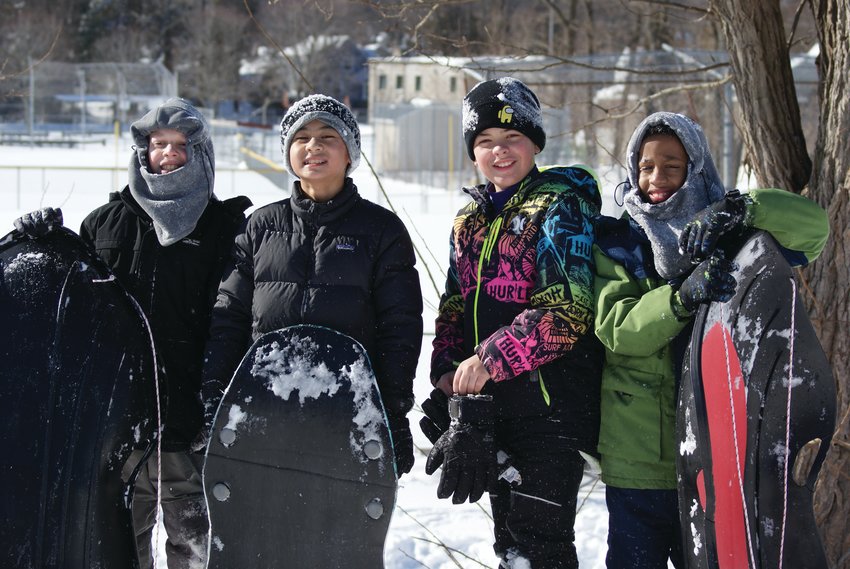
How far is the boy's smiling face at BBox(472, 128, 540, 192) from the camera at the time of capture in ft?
→ 8.95

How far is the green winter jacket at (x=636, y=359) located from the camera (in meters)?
2.44

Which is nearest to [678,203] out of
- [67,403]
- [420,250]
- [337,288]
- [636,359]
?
[636,359]

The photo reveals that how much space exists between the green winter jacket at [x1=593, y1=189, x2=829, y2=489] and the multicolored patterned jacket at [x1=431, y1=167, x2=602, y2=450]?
63 millimetres

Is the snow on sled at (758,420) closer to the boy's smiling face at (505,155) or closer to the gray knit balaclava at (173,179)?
the boy's smiling face at (505,155)

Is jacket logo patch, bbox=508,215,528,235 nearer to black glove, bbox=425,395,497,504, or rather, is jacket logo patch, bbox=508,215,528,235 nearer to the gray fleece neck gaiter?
black glove, bbox=425,395,497,504

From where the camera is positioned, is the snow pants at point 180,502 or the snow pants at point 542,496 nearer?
the snow pants at point 542,496

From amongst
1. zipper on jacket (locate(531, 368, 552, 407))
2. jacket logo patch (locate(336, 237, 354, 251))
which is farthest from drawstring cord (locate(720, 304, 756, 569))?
jacket logo patch (locate(336, 237, 354, 251))

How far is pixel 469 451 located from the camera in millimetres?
2535

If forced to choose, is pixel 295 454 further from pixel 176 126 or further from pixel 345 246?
pixel 176 126

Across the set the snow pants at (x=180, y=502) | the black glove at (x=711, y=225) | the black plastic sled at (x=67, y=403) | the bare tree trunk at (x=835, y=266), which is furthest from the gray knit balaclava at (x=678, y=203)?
the snow pants at (x=180, y=502)

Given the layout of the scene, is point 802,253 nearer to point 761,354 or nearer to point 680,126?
point 761,354

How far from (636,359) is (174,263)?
155 centimetres

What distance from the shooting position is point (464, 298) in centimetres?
279

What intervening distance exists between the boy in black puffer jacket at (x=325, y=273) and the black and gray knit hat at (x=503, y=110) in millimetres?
382
